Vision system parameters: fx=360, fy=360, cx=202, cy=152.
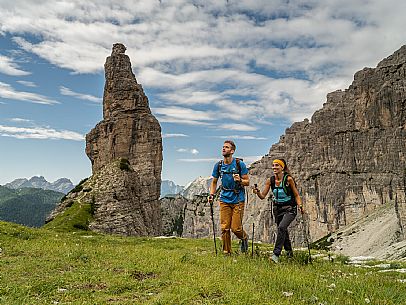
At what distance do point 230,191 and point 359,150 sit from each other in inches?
6664

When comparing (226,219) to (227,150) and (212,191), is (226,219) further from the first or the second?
(227,150)

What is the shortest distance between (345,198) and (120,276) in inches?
6905

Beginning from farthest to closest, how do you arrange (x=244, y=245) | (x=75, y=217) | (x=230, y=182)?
1. (x=75, y=217)
2. (x=244, y=245)
3. (x=230, y=182)

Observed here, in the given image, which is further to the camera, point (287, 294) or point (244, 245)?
point (244, 245)

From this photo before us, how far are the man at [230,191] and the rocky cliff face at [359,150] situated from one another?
140 m

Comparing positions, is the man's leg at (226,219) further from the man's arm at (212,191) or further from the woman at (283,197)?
the woman at (283,197)

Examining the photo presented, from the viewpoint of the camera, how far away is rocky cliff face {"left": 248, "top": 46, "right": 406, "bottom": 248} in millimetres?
149875

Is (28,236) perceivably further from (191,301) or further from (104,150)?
(104,150)

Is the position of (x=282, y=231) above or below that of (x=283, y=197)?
below

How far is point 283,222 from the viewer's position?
46.3ft

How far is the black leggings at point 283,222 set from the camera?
46.1 ft

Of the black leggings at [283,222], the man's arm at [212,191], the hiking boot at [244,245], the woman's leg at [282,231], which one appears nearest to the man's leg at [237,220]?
the hiking boot at [244,245]

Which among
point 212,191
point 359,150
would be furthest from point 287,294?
point 359,150

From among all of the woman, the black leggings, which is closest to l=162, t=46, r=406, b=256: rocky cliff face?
the black leggings
